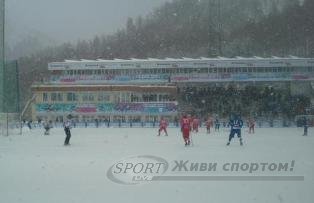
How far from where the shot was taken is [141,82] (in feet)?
205

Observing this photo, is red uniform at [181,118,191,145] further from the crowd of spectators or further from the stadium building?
the crowd of spectators

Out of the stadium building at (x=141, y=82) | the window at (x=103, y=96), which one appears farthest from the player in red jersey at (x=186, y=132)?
the window at (x=103, y=96)

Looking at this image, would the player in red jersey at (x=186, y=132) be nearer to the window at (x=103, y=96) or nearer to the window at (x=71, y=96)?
the window at (x=103, y=96)

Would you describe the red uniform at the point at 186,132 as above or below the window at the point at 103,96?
above

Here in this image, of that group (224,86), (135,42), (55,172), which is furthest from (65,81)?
(135,42)

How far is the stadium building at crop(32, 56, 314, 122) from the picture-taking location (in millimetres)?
58406

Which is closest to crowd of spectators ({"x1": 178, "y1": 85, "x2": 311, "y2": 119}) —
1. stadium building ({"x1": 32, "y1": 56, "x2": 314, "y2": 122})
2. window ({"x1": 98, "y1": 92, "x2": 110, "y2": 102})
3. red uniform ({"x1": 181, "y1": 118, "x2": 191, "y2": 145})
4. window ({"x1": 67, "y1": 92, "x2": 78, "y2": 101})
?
stadium building ({"x1": 32, "y1": 56, "x2": 314, "y2": 122})

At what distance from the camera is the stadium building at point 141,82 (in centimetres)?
5841

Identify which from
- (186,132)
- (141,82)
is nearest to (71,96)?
(141,82)

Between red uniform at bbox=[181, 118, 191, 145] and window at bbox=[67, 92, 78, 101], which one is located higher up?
red uniform at bbox=[181, 118, 191, 145]

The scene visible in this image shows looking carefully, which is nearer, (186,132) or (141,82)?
(186,132)

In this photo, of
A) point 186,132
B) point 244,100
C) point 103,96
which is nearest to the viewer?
point 186,132

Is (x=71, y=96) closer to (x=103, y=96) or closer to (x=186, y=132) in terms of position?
(x=103, y=96)

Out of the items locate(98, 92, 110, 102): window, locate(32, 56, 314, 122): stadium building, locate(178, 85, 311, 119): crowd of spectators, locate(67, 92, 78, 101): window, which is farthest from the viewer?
locate(67, 92, 78, 101): window
